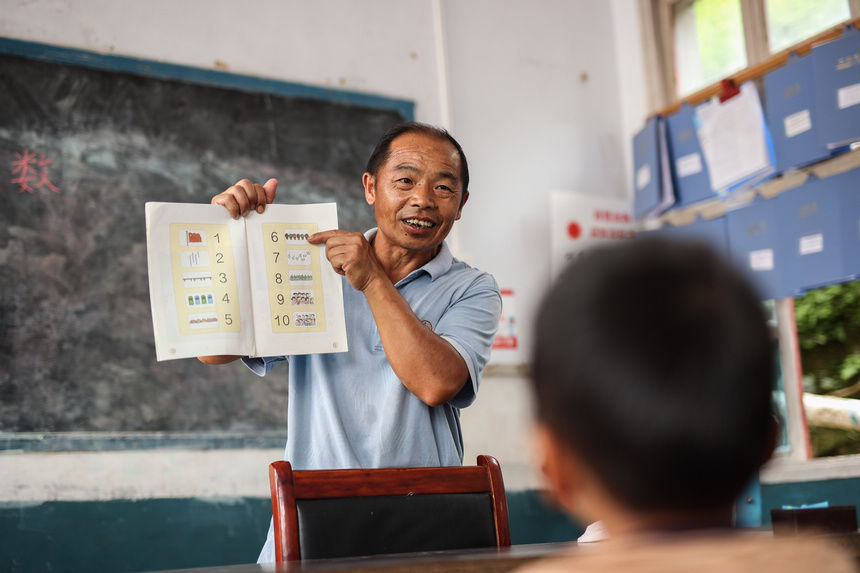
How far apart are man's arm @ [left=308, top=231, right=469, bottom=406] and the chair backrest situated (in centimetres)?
18

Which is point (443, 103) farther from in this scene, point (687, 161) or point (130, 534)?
point (130, 534)

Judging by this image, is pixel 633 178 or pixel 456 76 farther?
pixel 633 178

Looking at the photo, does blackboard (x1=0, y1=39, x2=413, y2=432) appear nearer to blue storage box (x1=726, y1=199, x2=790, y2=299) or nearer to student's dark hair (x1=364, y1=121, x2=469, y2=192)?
student's dark hair (x1=364, y1=121, x2=469, y2=192)

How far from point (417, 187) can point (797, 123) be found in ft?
7.20

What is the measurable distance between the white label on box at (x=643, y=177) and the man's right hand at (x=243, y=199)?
271cm

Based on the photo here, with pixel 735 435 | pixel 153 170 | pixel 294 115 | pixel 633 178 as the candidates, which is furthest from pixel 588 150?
pixel 735 435

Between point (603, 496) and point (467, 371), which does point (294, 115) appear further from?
point (603, 496)

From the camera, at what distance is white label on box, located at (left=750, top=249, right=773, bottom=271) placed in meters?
3.42

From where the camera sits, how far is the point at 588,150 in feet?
13.5

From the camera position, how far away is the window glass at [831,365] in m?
3.29

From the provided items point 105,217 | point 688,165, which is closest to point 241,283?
point 105,217

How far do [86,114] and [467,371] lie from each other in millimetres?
2075

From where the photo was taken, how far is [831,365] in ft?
11.1

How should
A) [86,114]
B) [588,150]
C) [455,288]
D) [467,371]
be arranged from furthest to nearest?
1. [588,150]
2. [86,114]
3. [455,288]
4. [467,371]
